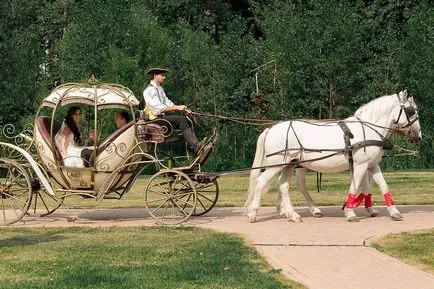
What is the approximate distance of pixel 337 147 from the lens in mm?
14492

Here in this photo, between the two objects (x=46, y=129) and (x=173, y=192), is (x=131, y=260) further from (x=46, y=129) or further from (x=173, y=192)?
(x=46, y=129)

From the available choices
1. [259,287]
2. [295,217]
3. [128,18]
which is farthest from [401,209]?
[128,18]

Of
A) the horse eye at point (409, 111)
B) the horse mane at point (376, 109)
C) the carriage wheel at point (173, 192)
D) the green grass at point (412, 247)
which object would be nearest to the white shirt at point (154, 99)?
the carriage wheel at point (173, 192)

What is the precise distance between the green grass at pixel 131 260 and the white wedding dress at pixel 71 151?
4.49 ft

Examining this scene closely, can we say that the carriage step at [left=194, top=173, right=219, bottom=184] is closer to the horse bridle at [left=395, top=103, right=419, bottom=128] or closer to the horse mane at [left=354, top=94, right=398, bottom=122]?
the horse mane at [left=354, top=94, right=398, bottom=122]

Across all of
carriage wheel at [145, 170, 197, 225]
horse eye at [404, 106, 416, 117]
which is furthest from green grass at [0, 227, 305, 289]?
horse eye at [404, 106, 416, 117]

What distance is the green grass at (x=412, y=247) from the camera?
10505 mm

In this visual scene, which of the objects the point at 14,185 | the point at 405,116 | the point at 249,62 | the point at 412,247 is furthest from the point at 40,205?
the point at 249,62

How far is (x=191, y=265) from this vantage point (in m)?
9.97

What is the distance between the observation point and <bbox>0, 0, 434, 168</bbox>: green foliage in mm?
35906

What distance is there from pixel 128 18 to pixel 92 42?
1.86 metres

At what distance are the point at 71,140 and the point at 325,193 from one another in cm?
807

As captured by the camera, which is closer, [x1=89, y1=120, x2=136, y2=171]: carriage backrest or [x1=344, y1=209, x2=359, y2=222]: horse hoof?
[x1=344, y1=209, x2=359, y2=222]: horse hoof

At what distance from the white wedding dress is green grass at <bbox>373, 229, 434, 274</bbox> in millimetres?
5304
